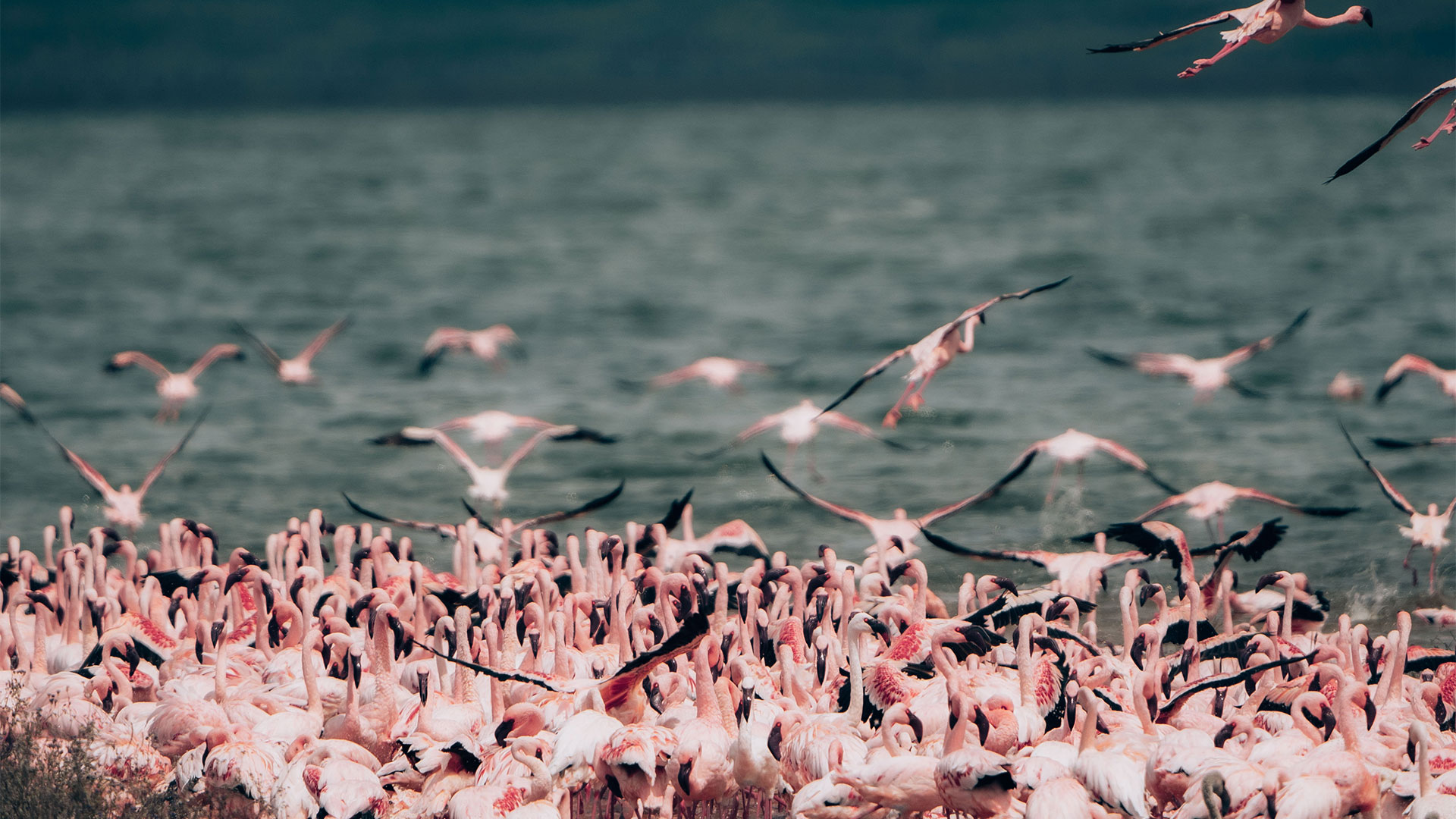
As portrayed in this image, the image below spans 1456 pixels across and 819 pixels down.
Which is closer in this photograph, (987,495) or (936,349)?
(936,349)

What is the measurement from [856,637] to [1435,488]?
1482 centimetres

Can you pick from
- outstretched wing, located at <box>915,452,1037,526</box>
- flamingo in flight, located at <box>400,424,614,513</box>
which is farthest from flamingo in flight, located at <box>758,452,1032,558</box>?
flamingo in flight, located at <box>400,424,614,513</box>

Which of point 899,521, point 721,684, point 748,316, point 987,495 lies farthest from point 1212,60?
point 748,316

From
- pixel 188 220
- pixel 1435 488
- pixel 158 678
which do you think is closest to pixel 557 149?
pixel 188 220

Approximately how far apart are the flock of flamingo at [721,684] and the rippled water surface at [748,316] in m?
3.66

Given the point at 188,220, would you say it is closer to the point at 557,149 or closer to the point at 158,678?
the point at 557,149

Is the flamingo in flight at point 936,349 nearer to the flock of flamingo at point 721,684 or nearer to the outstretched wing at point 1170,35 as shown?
the flock of flamingo at point 721,684

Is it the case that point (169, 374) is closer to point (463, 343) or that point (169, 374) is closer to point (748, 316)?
point (463, 343)

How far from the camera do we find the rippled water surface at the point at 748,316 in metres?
24.4

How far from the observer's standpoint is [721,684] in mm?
10664

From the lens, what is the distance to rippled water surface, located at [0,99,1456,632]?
24.4 meters

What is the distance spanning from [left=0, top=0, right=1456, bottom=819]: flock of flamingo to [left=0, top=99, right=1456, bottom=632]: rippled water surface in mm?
3663

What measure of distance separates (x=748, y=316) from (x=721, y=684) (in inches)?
1471

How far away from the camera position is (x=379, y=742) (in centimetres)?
1099
